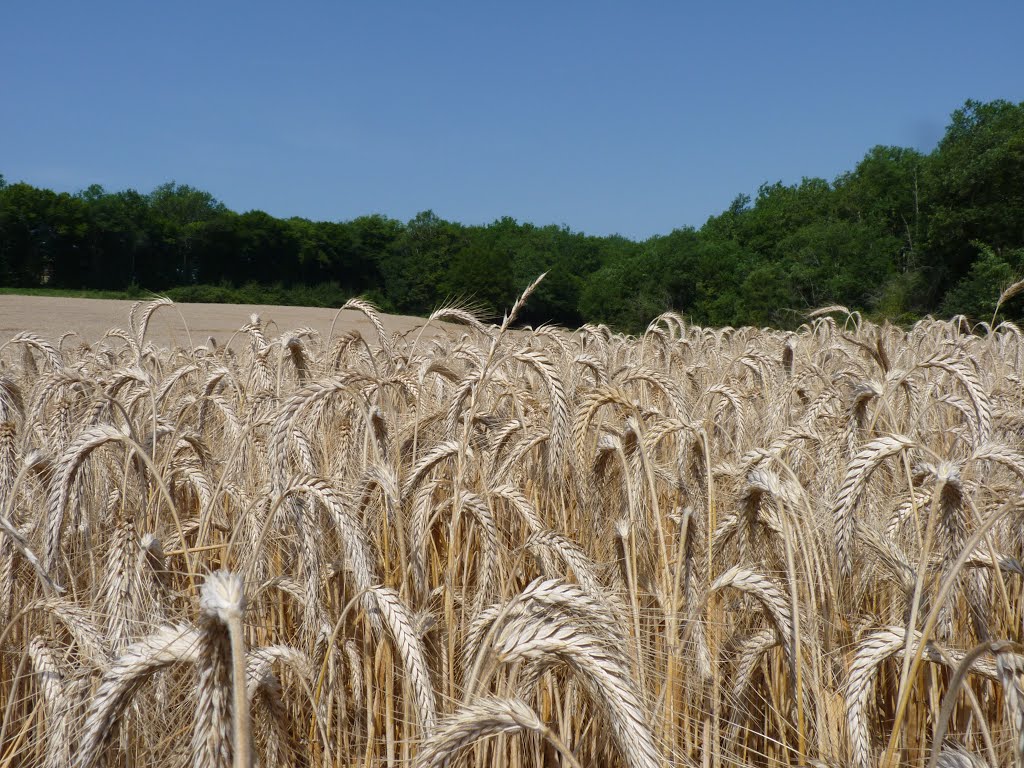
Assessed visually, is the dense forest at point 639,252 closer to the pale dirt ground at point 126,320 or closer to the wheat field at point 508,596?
the wheat field at point 508,596

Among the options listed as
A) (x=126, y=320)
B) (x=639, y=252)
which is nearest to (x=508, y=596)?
(x=126, y=320)

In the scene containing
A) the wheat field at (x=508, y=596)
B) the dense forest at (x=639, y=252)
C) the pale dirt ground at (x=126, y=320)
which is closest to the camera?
the wheat field at (x=508, y=596)

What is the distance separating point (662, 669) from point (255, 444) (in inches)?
70.4

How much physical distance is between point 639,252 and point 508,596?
206 ft

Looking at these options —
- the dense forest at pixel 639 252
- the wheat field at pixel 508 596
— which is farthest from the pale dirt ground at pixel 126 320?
the wheat field at pixel 508 596

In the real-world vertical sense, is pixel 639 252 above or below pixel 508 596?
above

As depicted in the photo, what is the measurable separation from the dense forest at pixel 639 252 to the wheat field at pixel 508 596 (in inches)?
66.7

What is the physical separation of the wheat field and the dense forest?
1693 millimetres

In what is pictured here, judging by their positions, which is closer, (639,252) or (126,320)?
(126,320)

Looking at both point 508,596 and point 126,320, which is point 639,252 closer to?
point 126,320

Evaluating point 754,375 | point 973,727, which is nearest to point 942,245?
point 754,375

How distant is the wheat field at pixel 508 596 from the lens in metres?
1.24

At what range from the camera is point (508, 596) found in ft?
7.38

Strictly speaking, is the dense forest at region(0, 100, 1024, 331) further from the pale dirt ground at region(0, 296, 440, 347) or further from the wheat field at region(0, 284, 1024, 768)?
the pale dirt ground at region(0, 296, 440, 347)
